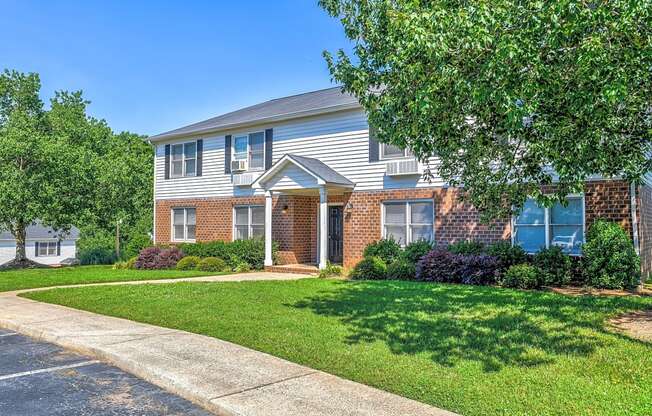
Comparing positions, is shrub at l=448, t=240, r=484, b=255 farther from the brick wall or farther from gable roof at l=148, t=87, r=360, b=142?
gable roof at l=148, t=87, r=360, b=142

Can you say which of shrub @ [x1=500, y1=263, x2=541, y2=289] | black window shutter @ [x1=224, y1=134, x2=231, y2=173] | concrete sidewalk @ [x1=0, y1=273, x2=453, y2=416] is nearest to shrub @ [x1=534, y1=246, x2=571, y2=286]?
shrub @ [x1=500, y1=263, x2=541, y2=289]

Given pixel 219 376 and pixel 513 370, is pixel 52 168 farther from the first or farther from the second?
pixel 513 370

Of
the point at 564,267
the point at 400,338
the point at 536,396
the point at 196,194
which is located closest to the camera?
the point at 536,396

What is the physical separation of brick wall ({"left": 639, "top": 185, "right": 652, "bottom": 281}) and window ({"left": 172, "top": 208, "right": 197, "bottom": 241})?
1609 centimetres

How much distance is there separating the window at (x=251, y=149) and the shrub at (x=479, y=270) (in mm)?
9342

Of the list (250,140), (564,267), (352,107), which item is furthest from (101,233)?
(564,267)

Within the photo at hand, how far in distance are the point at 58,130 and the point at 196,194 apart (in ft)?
99.8

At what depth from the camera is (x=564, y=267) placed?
12.6 metres

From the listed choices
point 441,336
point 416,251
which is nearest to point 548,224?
point 416,251

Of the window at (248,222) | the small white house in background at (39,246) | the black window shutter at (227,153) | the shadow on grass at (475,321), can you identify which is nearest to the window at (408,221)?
the shadow on grass at (475,321)

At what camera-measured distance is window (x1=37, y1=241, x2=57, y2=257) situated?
4547cm

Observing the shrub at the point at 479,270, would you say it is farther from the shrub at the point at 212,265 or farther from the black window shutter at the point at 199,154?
the black window shutter at the point at 199,154

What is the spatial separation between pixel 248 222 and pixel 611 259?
41.6 feet

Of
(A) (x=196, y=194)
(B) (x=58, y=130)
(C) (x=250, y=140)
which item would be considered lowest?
(A) (x=196, y=194)
